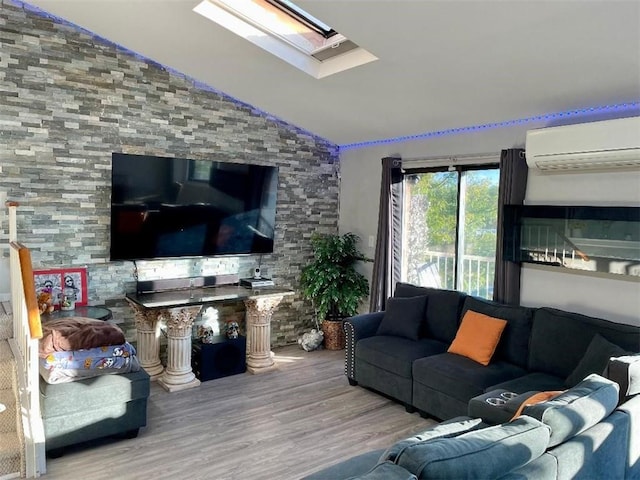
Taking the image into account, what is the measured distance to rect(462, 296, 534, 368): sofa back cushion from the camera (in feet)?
Answer: 12.8

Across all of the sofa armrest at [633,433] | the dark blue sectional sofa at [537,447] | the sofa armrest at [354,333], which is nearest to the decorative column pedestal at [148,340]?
the sofa armrest at [354,333]

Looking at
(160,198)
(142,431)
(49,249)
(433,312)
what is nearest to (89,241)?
(49,249)

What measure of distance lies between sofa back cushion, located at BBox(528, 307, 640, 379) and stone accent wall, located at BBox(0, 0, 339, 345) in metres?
3.14

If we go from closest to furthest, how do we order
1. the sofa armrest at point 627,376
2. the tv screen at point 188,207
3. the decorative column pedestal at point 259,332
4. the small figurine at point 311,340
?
the sofa armrest at point 627,376, the tv screen at point 188,207, the decorative column pedestal at point 259,332, the small figurine at point 311,340

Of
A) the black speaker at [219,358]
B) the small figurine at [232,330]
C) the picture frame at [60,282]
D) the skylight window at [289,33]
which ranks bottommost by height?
the black speaker at [219,358]

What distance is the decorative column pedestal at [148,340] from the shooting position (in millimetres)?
4668

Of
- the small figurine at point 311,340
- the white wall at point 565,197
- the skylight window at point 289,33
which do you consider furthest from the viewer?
the small figurine at point 311,340

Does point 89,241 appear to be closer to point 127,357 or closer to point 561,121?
point 127,357

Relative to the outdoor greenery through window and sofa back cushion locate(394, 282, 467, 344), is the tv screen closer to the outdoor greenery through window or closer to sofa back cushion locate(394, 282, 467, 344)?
the outdoor greenery through window

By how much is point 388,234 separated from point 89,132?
3119 millimetres

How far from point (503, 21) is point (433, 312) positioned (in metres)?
2.63

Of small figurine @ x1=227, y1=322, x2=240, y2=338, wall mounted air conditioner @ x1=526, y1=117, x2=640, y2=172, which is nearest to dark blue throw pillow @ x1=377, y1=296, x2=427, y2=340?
small figurine @ x1=227, y1=322, x2=240, y2=338

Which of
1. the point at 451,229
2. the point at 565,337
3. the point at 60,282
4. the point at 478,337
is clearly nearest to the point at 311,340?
the point at 451,229

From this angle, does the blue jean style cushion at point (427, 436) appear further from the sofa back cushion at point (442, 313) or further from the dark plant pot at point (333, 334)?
the dark plant pot at point (333, 334)
